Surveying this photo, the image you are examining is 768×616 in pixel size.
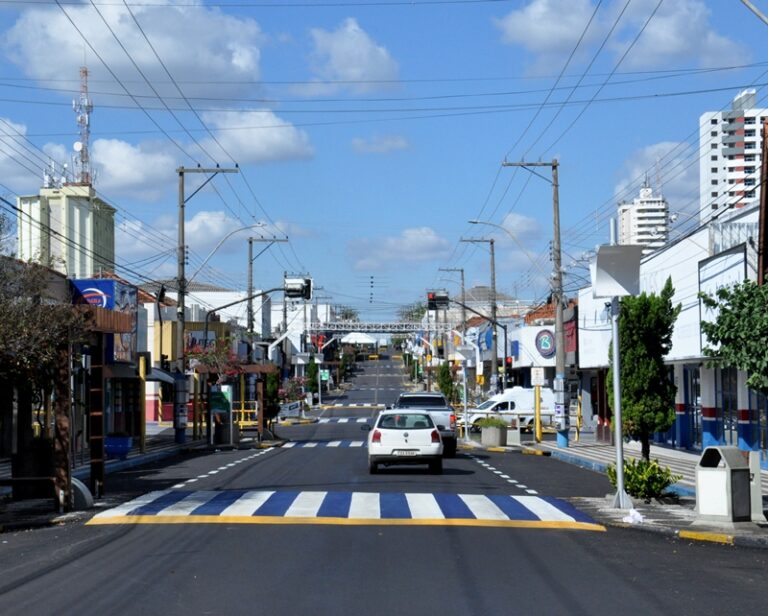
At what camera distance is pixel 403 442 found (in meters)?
27.0

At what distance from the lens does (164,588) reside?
1115 cm

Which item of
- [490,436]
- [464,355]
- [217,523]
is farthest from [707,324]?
[464,355]

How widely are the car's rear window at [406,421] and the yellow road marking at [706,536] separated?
12.0 m

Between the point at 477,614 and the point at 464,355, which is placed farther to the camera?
the point at 464,355

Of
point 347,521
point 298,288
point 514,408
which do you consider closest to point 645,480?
point 347,521

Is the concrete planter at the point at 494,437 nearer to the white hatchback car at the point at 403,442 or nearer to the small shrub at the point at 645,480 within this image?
the white hatchback car at the point at 403,442

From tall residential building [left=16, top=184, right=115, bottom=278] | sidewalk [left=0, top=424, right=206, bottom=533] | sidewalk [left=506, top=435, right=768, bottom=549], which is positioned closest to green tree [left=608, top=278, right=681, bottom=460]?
sidewalk [left=506, top=435, right=768, bottom=549]

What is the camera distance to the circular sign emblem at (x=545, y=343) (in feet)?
219

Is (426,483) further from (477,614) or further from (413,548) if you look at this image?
(477,614)

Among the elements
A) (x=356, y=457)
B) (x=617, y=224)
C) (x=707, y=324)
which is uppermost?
(x=617, y=224)

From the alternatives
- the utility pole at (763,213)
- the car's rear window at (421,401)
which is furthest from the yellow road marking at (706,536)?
the car's rear window at (421,401)

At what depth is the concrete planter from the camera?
142 ft

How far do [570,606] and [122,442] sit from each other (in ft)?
83.9

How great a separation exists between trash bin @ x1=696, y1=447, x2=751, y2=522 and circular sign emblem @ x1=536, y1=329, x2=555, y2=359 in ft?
165
